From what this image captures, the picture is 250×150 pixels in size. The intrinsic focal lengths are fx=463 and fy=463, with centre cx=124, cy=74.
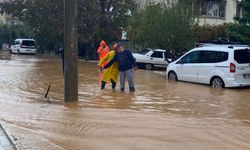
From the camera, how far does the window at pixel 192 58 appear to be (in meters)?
18.2

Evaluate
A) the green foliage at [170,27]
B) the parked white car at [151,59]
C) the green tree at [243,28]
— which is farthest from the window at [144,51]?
the green tree at [243,28]

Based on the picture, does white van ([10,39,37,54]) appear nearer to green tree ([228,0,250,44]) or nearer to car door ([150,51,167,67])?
car door ([150,51,167,67])

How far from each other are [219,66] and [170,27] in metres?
6.91

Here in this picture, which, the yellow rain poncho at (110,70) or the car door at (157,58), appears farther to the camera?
the car door at (157,58)

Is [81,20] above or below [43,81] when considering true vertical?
above

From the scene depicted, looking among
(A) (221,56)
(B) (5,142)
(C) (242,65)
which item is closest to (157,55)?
(A) (221,56)

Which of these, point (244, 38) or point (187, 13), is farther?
point (187, 13)

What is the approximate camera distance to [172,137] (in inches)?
321

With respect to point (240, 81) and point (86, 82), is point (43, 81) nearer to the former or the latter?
point (86, 82)

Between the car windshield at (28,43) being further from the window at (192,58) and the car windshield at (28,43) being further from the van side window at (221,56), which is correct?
the van side window at (221,56)

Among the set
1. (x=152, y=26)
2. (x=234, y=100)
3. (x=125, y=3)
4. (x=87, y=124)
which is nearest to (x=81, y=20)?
(x=125, y=3)

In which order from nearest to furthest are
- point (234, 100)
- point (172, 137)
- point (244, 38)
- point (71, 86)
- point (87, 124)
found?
point (172, 137), point (87, 124), point (71, 86), point (234, 100), point (244, 38)

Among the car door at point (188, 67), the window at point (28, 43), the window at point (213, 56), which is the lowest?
the car door at point (188, 67)

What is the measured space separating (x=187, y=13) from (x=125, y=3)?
577 inches
